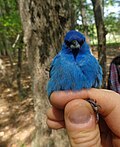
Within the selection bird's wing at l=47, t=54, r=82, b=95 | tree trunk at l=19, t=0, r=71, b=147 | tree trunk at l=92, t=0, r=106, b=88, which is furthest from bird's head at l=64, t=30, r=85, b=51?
tree trunk at l=92, t=0, r=106, b=88

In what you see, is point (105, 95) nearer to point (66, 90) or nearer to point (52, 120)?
point (66, 90)

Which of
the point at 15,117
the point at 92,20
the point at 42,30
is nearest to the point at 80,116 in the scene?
the point at 42,30

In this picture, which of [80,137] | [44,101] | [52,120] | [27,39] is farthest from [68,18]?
[80,137]

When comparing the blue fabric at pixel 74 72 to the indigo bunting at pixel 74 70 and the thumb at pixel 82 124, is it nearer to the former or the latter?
the indigo bunting at pixel 74 70

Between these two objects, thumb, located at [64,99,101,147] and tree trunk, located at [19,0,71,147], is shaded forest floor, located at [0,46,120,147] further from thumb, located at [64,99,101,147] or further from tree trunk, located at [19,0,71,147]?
thumb, located at [64,99,101,147]

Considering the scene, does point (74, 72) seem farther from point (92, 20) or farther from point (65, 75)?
point (92, 20)
